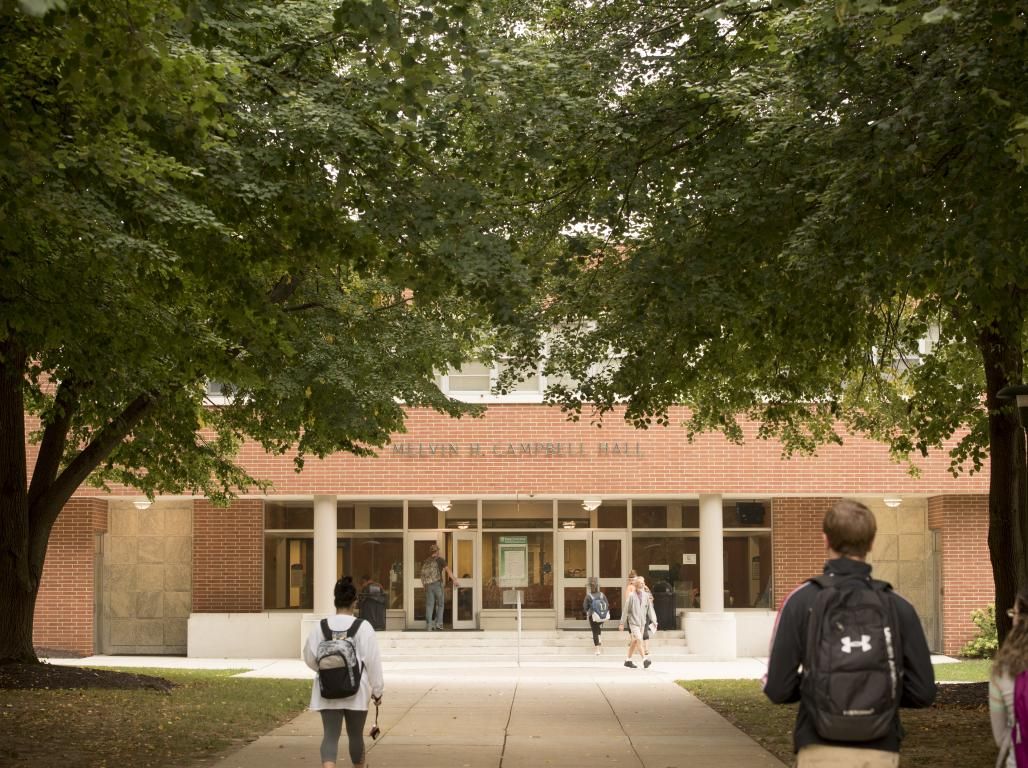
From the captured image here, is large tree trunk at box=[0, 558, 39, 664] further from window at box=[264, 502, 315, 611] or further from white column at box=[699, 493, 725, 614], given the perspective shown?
window at box=[264, 502, 315, 611]

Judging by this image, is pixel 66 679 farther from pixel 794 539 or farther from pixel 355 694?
pixel 794 539

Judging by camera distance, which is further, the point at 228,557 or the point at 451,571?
the point at 451,571

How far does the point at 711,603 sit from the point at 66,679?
1485 cm

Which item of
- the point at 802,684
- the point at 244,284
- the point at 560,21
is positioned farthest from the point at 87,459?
the point at 802,684

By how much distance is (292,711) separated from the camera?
1731cm

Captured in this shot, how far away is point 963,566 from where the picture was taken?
30312 millimetres

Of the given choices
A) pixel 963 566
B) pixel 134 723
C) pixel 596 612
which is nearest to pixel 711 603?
pixel 596 612

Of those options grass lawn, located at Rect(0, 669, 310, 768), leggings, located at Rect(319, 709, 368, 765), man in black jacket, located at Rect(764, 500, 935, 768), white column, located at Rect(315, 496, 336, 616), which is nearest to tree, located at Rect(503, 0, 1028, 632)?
man in black jacket, located at Rect(764, 500, 935, 768)

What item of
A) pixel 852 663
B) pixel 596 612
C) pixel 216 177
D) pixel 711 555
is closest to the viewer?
pixel 852 663

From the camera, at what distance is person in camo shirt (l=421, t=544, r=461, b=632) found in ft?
102

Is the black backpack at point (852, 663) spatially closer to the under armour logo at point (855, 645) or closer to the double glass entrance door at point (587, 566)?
A: the under armour logo at point (855, 645)

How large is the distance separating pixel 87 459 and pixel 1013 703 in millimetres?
15289

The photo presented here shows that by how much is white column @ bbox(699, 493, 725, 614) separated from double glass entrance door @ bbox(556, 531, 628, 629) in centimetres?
261

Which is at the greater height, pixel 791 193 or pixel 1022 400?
pixel 791 193
